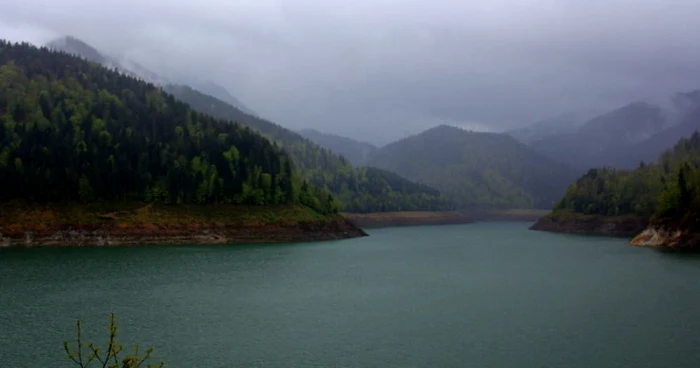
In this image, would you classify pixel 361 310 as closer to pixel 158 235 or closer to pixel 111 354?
pixel 111 354

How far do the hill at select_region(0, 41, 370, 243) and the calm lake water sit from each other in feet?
108

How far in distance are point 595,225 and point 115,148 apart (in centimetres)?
13005

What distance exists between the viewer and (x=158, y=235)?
110375 millimetres

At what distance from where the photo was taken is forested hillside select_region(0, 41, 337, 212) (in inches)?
4628

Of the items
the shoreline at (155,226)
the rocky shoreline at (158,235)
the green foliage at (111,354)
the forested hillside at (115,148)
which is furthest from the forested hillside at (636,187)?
the green foliage at (111,354)

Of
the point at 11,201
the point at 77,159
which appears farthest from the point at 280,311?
the point at 77,159

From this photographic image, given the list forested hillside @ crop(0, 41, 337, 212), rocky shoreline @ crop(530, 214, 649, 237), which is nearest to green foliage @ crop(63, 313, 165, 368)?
forested hillside @ crop(0, 41, 337, 212)

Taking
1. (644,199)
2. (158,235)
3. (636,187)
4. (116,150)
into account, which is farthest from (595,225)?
(116,150)

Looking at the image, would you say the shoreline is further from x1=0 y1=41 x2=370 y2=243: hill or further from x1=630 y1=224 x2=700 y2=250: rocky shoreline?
x1=630 y1=224 x2=700 y2=250: rocky shoreline

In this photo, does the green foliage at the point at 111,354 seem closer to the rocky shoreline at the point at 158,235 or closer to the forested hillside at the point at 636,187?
the rocky shoreline at the point at 158,235

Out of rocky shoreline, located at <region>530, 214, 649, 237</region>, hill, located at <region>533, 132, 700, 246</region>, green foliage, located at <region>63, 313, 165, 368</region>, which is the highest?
hill, located at <region>533, 132, 700, 246</region>

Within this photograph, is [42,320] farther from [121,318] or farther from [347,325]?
[347,325]

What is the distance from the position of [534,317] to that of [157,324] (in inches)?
1152

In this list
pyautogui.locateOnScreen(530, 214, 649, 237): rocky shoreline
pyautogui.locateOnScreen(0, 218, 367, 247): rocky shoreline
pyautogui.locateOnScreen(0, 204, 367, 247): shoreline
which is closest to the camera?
pyautogui.locateOnScreen(0, 218, 367, 247): rocky shoreline
